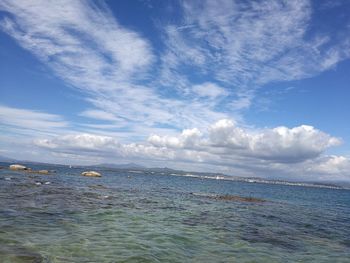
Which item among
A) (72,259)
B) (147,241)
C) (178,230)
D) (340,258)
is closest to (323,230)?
(340,258)

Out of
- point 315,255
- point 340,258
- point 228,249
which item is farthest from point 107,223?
point 340,258

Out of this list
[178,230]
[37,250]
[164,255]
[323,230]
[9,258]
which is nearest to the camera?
[9,258]

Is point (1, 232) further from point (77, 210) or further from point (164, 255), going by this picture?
point (77, 210)

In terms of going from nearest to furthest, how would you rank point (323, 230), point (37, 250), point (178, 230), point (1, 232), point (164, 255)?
point (37, 250) → point (164, 255) → point (1, 232) → point (178, 230) → point (323, 230)

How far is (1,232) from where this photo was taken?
58.7 feet

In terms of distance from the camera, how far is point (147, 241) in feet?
63.5

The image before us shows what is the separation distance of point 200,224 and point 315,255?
31.7 feet

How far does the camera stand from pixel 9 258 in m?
13.5

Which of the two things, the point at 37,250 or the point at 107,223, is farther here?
the point at 107,223

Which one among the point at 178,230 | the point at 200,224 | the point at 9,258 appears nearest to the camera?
the point at 9,258

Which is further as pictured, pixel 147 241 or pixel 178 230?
pixel 178 230

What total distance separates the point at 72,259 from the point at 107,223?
9.70 metres

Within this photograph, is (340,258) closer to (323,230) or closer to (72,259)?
(323,230)

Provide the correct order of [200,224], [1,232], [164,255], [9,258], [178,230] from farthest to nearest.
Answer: [200,224] < [178,230] < [1,232] < [164,255] < [9,258]
